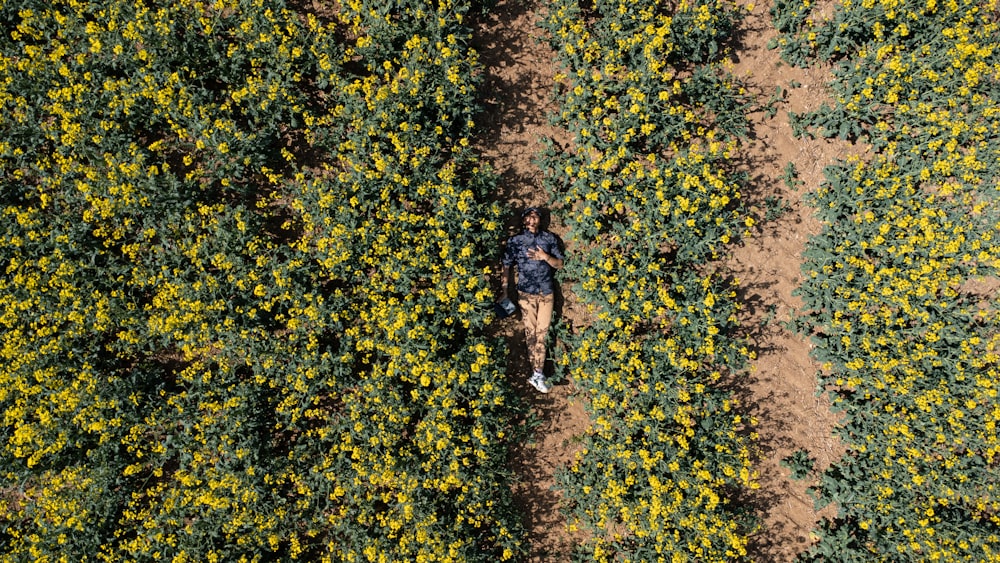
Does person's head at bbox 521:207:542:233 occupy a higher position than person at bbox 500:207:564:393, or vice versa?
person's head at bbox 521:207:542:233

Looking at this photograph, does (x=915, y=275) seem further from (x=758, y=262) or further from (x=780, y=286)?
(x=758, y=262)

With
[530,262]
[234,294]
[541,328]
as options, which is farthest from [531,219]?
[234,294]

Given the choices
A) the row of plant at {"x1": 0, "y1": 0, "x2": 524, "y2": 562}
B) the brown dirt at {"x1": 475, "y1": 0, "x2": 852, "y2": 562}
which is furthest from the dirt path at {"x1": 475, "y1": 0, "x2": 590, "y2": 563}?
the row of plant at {"x1": 0, "y1": 0, "x2": 524, "y2": 562}

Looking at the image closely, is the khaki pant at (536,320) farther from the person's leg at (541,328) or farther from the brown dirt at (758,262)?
the brown dirt at (758,262)

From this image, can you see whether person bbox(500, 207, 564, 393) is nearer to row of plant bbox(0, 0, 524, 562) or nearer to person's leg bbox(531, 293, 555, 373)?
person's leg bbox(531, 293, 555, 373)

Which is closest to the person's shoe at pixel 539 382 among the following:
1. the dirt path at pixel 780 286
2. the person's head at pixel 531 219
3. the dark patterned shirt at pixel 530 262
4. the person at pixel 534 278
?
the person at pixel 534 278

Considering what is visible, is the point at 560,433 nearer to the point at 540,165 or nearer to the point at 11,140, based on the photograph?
the point at 540,165
